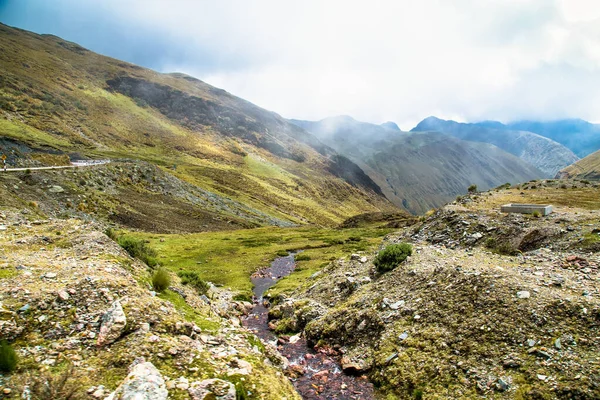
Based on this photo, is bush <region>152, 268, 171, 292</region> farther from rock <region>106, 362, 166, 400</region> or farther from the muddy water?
rock <region>106, 362, 166, 400</region>

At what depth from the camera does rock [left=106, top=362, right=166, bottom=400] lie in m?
9.59

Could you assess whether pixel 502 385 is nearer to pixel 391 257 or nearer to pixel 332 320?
pixel 332 320

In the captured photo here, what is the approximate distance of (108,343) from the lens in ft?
40.6

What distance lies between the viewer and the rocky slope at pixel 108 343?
1026cm

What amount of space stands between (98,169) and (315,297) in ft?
271

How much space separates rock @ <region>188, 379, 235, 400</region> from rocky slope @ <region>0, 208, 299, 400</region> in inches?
1.3

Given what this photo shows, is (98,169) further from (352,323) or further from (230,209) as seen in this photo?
(352,323)

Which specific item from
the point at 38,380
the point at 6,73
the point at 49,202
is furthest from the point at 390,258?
the point at 6,73

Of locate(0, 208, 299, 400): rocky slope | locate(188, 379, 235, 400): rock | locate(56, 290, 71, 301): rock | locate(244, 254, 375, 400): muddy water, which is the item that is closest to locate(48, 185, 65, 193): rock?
locate(0, 208, 299, 400): rocky slope

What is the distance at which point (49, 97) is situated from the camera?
575 feet

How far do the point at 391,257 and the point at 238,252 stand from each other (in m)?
42.6

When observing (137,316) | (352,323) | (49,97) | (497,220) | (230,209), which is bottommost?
(230,209)

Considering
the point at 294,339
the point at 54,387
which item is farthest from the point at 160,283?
the point at 54,387

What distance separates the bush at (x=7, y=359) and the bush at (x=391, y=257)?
24117 millimetres
